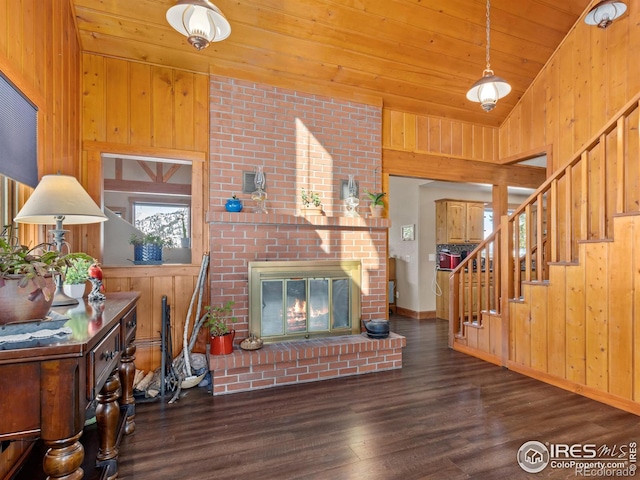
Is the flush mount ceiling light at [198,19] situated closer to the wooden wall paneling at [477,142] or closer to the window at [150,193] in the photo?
the wooden wall paneling at [477,142]

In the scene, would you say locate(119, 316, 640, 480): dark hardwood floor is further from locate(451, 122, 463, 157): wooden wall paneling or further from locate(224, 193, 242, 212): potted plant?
locate(451, 122, 463, 157): wooden wall paneling

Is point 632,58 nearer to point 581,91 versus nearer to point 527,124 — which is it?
point 581,91

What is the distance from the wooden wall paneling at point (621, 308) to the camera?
260cm

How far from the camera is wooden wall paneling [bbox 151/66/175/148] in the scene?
131 inches

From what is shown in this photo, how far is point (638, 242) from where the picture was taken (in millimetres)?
2574

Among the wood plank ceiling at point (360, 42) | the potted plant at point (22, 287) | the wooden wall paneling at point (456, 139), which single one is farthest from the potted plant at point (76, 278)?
the wooden wall paneling at point (456, 139)

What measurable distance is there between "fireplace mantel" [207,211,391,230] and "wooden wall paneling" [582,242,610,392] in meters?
1.87

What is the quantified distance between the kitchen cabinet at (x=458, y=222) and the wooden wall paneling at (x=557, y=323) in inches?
128

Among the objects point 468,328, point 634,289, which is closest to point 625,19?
point 634,289

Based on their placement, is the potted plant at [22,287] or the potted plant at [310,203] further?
the potted plant at [310,203]

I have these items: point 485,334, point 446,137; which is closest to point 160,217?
point 446,137

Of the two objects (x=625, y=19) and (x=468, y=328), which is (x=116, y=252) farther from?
(x=625, y=19)

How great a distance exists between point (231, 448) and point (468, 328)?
3022mm

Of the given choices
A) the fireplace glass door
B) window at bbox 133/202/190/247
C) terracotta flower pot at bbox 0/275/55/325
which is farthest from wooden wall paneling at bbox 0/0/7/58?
window at bbox 133/202/190/247
